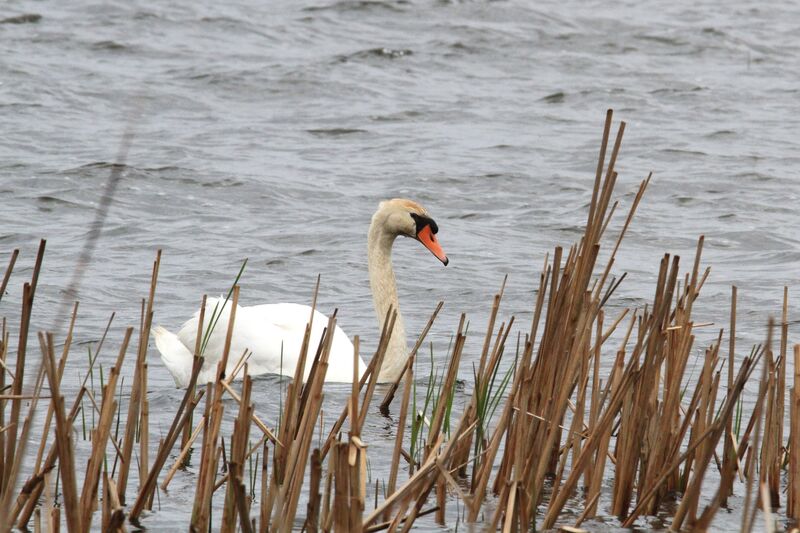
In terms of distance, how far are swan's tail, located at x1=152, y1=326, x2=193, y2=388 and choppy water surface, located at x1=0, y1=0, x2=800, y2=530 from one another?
141 millimetres

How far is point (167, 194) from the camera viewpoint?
462 inches

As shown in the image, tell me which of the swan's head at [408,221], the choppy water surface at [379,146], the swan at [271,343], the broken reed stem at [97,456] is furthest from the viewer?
the choppy water surface at [379,146]

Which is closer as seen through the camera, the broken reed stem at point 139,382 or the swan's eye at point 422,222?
the broken reed stem at point 139,382

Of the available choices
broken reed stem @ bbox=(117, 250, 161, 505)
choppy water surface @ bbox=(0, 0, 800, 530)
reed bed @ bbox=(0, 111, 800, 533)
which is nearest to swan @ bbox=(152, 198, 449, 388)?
choppy water surface @ bbox=(0, 0, 800, 530)

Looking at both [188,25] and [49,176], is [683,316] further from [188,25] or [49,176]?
Answer: [188,25]

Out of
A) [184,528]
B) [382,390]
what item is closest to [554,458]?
[184,528]

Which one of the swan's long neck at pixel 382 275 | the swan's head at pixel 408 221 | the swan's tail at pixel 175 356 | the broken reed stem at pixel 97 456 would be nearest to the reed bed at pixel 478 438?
the broken reed stem at pixel 97 456

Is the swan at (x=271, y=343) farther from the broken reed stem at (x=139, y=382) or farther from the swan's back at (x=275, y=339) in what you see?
the broken reed stem at (x=139, y=382)

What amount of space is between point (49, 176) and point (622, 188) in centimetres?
488

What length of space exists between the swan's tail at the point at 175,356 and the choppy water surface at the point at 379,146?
0.14 meters

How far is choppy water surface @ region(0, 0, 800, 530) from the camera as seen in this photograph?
9195 millimetres

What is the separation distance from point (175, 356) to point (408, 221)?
1519mm

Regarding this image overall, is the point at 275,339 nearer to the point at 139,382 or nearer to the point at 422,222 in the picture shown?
the point at 422,222

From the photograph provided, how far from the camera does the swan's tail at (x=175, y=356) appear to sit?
6.83 meters
